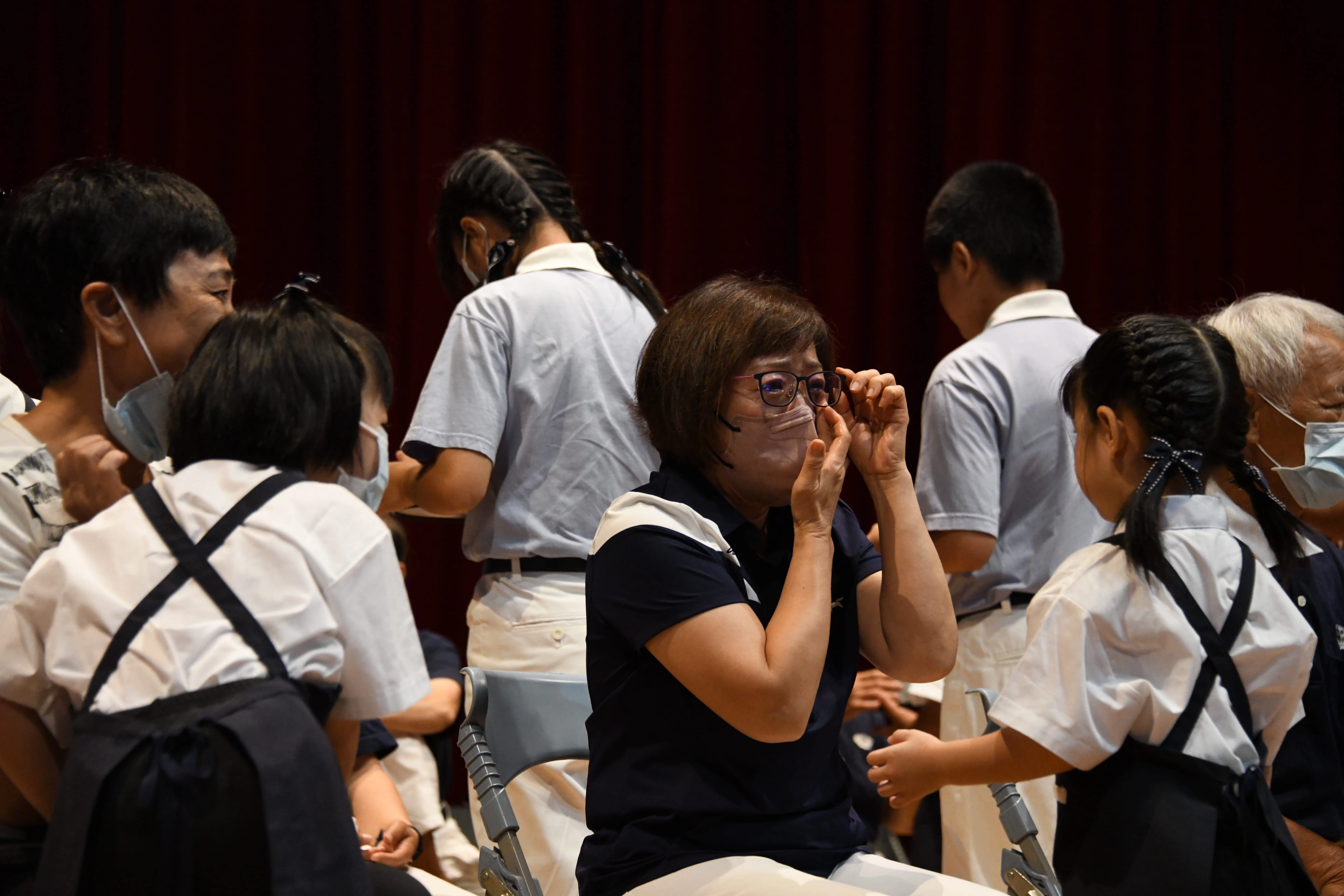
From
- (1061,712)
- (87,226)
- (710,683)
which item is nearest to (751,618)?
(710,683)

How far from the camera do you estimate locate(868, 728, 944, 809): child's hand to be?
1.87 m

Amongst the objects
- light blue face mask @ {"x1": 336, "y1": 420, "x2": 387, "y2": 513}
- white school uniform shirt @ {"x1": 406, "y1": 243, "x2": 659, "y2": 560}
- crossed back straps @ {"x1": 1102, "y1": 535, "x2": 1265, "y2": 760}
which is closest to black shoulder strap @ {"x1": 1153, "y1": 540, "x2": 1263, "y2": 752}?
crossed back straps @ {"x1": 1102, "y1": 535, "x2": 1265, "y2": 760}

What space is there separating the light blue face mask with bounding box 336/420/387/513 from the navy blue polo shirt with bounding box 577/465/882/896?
35 centimetres

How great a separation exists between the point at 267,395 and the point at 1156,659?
1.23 meters

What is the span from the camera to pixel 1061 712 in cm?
176

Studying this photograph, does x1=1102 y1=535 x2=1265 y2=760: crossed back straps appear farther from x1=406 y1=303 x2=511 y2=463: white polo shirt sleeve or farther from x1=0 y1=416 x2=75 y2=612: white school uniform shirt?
x1=0 y1=416 x2=75 y2=612: white school uniform shirt

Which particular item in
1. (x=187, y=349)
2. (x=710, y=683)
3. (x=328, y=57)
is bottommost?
(x=710, y=683)

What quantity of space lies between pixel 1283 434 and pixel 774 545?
113cm

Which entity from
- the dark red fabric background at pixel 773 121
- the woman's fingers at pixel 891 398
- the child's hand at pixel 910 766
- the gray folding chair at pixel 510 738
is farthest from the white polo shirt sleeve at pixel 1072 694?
the dark red fabric background at pixel 773 121

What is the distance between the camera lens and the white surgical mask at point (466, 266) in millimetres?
2961

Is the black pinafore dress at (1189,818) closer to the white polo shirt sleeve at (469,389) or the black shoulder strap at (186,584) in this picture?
the black shoulder strap at (186,584)

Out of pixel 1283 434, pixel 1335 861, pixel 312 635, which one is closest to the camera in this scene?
pixel 312 635

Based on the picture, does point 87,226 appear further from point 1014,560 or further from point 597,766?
point 1014,560

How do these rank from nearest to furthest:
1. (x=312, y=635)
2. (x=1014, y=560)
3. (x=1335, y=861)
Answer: (x=312, y=635) < (x=1335, y=861) < (x=1014, y=560)
